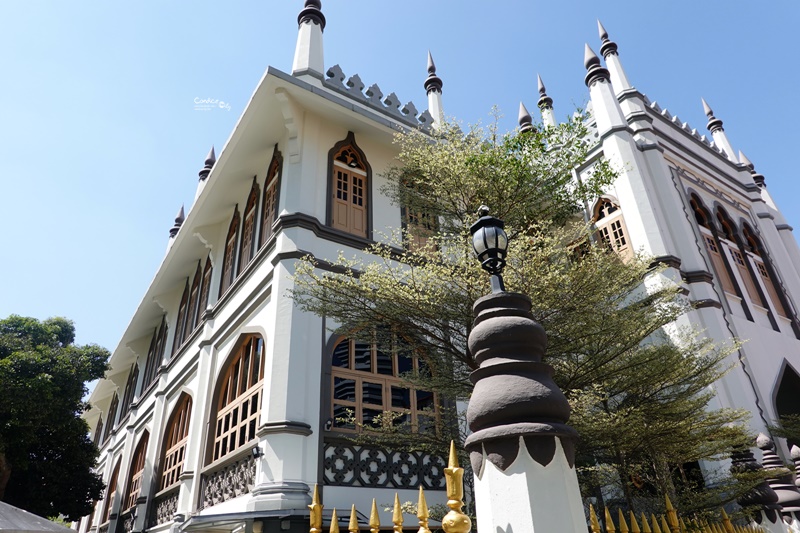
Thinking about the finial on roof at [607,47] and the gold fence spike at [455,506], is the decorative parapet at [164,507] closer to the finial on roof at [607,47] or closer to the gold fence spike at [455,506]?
the gold fence spike at [455,506]

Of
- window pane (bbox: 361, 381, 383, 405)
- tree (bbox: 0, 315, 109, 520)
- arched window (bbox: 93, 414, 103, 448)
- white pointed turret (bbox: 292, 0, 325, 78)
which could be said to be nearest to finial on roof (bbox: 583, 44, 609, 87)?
white pointed turret (bbox: 292, 0, 325, 78)

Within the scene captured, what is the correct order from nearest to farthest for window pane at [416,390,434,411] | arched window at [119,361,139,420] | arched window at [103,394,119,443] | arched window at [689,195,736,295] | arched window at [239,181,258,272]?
1. window pane at [416,390,434,411]
2. arched window at [239,181,258,272]
3. arched window at [689,195,736,295]
4. arched window at [119,361,139,420]
5. arched window at [103,394,119,443]

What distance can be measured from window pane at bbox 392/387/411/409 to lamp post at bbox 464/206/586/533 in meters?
6.35

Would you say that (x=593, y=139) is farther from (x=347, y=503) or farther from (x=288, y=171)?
(x=347, y=503)

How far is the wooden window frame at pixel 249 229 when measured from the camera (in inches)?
472

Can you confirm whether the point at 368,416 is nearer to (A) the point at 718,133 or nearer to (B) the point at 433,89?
(B) the point at 433,89

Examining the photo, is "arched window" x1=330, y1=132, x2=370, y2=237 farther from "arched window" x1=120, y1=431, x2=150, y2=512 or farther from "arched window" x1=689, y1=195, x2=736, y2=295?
"arched window" x1=120, y1=431, x2=150, y2=512

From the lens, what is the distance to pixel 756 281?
16.9 m

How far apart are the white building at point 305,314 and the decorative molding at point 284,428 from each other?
0.8 inches

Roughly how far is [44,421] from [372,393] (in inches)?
407

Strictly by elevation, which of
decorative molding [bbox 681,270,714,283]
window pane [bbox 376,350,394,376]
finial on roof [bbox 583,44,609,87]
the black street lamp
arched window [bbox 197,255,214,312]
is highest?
finial on roof [bbox 583,44,609,87]

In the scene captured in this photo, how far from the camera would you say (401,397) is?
9516mm

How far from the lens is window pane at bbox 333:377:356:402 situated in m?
8.92

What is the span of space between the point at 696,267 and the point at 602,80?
6.83 meters
